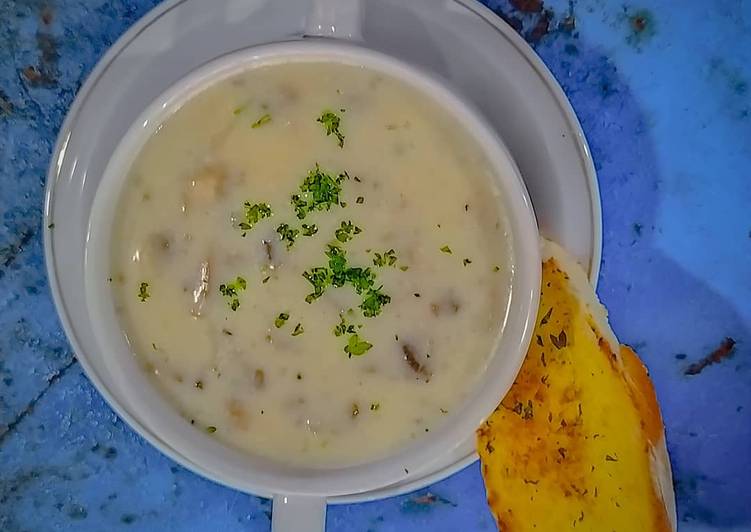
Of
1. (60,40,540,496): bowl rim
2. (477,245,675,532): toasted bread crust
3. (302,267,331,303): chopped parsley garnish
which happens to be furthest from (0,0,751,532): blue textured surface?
(302,267,331,303): chopped parsley garnish

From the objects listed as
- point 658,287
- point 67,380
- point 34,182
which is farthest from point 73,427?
point 658,287

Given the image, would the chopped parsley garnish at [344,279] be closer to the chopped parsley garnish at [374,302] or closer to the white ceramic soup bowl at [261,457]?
the chopped parsley garnish at [374,302]

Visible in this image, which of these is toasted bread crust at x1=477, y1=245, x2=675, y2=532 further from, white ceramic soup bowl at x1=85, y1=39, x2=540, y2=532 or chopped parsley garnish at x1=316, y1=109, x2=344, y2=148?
chopped parsley garnish at x1=316, y1=109, x2=344, y2=148

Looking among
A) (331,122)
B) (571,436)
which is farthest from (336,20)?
(571,436)

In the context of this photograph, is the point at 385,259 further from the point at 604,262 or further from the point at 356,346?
the point at 604,262

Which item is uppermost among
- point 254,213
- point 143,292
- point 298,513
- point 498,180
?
point 498,180

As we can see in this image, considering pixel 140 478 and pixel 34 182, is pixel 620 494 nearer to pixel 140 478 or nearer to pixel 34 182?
pixel 140 478

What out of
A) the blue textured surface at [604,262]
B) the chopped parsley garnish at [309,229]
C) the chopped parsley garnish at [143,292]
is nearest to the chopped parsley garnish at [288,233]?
the chopped parsley garnish at [309,229]
